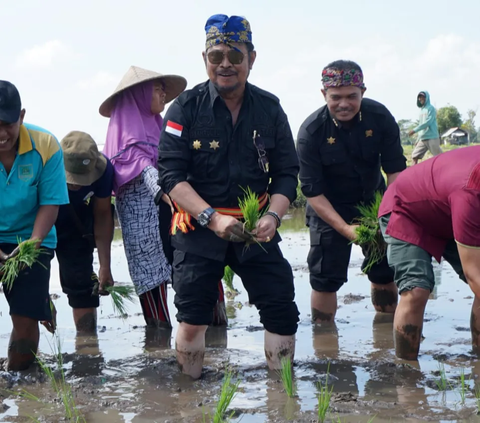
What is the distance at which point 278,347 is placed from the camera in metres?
4.43

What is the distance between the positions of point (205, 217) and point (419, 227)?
4.37 ft

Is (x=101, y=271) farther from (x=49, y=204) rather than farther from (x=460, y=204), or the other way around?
(x=460, y=204)

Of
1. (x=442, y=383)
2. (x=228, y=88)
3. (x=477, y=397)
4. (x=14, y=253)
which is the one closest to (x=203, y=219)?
(x=228, y=88)

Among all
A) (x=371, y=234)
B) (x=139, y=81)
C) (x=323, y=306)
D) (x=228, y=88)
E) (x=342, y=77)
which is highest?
(x=139, y=81)

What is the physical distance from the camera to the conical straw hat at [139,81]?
593cm

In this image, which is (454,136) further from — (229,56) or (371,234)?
(229,56)

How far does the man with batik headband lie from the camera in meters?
5.46

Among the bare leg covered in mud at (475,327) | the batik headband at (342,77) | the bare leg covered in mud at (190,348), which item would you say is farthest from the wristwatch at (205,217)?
the bare leg covered in mud at (475,327)

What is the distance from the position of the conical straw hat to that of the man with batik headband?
119cm

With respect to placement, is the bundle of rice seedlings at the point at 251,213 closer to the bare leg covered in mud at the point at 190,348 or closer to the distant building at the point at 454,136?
the bare leg covered in mud at the point at 190,348

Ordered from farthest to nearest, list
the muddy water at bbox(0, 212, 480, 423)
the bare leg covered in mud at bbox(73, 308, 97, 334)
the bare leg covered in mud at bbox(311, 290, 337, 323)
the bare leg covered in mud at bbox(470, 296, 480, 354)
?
the bare leg covered in mud at bbox(311, 290, 337, 323)
the bare leg covered in mud at bbox(73, 308, 97, 334)
the bare leg covered in mud at bbox(470, 296, 480, 354)
the muddy water at bbox(0, 212, 480, 423)

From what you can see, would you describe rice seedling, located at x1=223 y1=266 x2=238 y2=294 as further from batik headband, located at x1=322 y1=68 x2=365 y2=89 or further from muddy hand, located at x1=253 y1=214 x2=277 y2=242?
muddy hand, located at x1=253 y1=214 x2=277 y2=242

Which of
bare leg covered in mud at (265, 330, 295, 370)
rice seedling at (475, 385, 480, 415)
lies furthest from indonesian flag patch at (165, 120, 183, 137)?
rice seedling at (475, 385, 480, 415)

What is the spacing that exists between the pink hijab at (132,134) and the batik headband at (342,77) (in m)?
1.42
